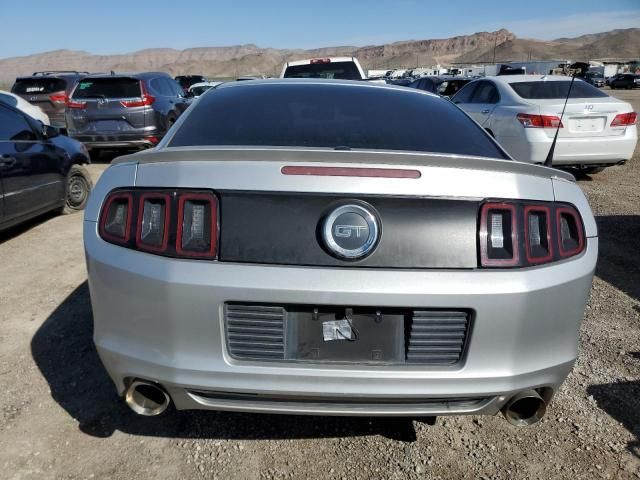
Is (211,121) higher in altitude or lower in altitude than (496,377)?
higher

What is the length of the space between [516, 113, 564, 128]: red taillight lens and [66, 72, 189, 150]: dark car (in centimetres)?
654

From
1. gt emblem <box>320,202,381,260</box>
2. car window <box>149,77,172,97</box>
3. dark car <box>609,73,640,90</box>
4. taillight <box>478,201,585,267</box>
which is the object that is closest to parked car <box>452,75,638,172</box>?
taillight <box>478,201,585,267</box>

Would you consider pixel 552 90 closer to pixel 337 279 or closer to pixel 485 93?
pixel 485 93

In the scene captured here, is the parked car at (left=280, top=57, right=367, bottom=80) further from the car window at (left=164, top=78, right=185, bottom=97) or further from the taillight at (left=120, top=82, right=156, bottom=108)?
the car window at (left=164, top=78, right=185, bottom=97)

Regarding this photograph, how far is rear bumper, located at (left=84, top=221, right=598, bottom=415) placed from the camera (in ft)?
5.62

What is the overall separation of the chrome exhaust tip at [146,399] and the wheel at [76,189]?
494 cm

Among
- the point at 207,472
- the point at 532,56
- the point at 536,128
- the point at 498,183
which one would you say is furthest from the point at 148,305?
the point at 532,56

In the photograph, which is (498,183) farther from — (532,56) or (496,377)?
(532,56)

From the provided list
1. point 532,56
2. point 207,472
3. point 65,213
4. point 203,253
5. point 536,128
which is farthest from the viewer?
point 532,56

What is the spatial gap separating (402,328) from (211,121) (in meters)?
1.47

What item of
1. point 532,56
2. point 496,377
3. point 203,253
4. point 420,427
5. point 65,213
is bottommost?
point 532,56

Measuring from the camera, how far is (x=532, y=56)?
13125 cm

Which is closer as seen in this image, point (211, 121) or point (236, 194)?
point (236, 194)

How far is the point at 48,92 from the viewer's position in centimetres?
1231
